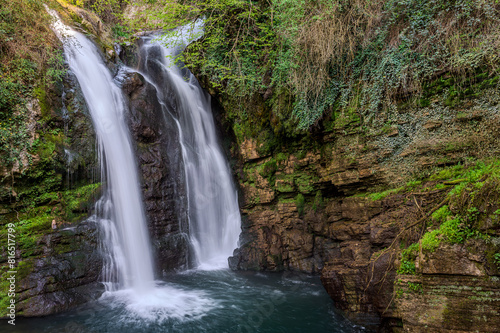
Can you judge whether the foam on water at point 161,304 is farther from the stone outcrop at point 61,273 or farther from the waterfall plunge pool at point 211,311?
the stone outcrop at point 61,273

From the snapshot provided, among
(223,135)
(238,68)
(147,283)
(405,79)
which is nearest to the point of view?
(405,79)

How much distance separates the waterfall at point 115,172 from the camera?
26.7 feet

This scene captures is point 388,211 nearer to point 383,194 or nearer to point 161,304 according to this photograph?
point 383,194

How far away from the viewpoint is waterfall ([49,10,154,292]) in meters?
8.14

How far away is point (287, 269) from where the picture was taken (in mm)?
8906

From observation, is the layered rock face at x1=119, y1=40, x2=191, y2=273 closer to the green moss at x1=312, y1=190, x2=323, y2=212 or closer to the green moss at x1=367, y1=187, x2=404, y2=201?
the green moss at x1=312, y1=190, x2=323, y2=212

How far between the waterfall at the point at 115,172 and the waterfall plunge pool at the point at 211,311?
73 cm

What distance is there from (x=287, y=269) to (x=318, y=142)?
426cm

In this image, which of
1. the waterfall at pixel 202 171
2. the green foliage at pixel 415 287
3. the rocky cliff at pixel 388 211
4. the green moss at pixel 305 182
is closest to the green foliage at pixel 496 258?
the rocky cliff at pixel 388 211

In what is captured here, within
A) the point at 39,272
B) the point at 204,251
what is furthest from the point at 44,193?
the point at 204,251

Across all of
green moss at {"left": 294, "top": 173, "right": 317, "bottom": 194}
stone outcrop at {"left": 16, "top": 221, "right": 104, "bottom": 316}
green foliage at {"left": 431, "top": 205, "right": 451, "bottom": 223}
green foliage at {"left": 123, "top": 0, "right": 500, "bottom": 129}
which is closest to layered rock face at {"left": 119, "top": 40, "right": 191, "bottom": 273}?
stone outcrop at {"left": 16, "top": 221, "right": 104, "bottom": 316}

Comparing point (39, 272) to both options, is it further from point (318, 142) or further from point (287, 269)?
point (318, 142)

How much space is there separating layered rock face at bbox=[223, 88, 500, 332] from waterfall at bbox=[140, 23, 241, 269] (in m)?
1.12

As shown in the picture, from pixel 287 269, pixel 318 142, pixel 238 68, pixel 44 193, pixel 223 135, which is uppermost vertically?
pixel 238 68
